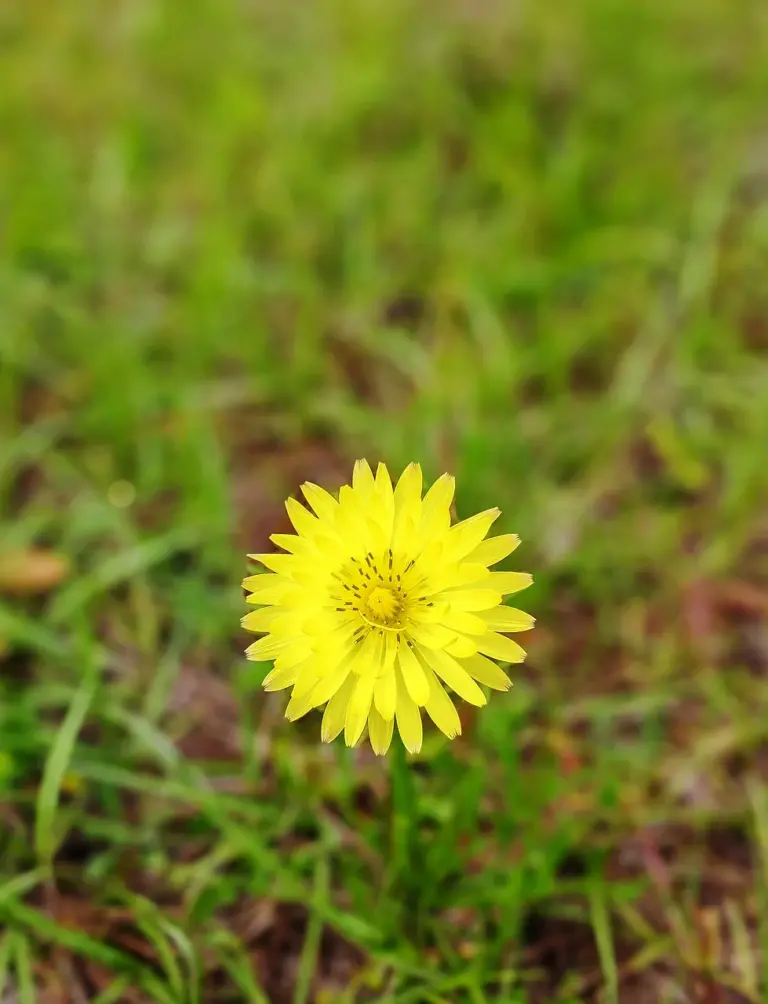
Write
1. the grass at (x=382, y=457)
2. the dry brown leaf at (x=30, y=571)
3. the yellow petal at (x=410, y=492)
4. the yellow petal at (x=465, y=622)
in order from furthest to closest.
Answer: the dry brown leaf at (x=30, y=571) → the grass at (x=382, y=457) → the yellow petal at (x=410, y=492) → the yellow petal at (x=465, y=622)

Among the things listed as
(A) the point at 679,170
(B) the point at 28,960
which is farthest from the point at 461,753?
(A) the point at 679,170

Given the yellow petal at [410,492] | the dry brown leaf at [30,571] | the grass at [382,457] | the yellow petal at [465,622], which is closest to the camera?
the yellow petal at [465,622]

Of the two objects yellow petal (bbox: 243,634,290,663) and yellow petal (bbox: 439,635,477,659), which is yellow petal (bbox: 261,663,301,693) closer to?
yellow petal (bbox: 243,634,290,663)

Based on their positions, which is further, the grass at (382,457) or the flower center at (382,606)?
the grass at (382,457)

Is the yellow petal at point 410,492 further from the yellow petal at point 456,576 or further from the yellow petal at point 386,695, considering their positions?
the yellow petal at point 386,695

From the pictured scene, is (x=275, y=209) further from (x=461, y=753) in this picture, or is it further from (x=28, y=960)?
(x=28, y=960)

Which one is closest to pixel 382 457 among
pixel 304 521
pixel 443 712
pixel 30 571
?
pixel 30 571

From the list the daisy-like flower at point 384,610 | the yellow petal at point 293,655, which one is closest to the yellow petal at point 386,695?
the daisy-like flower at point 384,610
